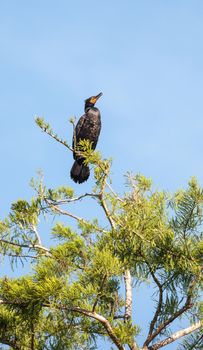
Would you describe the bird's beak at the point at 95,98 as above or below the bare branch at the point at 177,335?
above

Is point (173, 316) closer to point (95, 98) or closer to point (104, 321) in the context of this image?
point (104, 321)

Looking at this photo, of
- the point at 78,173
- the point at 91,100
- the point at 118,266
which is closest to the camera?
the point at 118,266

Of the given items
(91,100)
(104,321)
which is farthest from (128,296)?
(91,100)

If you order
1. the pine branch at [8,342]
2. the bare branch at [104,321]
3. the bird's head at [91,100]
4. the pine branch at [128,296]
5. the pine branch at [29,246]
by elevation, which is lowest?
the bare branch at [104,321]

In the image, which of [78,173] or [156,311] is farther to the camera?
[78,173]

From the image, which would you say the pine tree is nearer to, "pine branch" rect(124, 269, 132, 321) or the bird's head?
"pine branch" rect(124, 269, 132, 321)

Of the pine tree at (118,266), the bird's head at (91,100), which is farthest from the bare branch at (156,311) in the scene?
the bird's head at (91,100)

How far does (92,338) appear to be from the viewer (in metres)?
4.80

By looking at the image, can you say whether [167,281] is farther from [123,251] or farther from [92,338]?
[92,338]

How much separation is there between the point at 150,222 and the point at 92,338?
1.41 metres

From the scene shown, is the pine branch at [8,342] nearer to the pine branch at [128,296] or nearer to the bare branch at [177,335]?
the pine branch at [128,296]

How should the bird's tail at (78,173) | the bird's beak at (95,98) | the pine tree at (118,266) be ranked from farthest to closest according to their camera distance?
the bird's beak at (95,98)
the bird's tail at (78,173)
the pine tree at (118,266)

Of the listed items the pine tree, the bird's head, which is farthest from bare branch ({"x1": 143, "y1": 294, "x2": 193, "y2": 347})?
the bird's head

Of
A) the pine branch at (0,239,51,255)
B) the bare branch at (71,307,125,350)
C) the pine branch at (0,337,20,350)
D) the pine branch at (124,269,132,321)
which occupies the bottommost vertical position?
the bare branch at (71,307,125,350)
